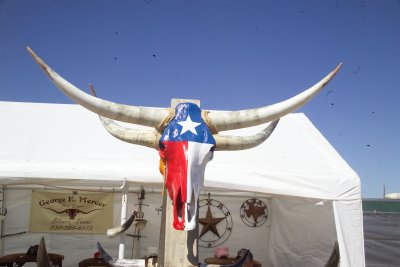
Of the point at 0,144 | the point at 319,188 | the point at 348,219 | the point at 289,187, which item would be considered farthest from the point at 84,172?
the point at 348,219

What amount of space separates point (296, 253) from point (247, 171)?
313 cm

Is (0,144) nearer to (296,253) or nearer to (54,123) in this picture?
(54,123)

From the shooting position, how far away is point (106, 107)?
5.35ft

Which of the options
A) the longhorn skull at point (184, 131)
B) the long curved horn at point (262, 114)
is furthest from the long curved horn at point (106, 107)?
the long curved horn at point (262, 114)

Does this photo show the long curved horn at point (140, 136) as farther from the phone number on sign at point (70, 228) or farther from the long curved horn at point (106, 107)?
the phone number on sign at point (70, 228)

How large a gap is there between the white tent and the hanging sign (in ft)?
7.62

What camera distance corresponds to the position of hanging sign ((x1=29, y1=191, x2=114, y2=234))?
7250 millimetres

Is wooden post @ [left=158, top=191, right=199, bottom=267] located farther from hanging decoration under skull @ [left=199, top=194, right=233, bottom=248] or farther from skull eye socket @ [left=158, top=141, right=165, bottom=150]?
hanging decoration under skull @ [left=199, top=194, right=233, bottom=248]

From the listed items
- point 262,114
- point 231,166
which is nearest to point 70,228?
point 231,166

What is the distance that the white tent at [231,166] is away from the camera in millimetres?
3797

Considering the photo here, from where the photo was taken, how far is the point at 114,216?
24.7ft

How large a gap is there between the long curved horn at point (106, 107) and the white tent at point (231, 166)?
2.28 m

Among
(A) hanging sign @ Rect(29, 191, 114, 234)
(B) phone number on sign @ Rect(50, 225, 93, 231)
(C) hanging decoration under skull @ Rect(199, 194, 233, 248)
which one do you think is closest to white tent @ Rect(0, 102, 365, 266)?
(C) hanging decoration under skull @ Rect(199, 194, 233, 248)

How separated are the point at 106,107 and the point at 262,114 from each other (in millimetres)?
736
